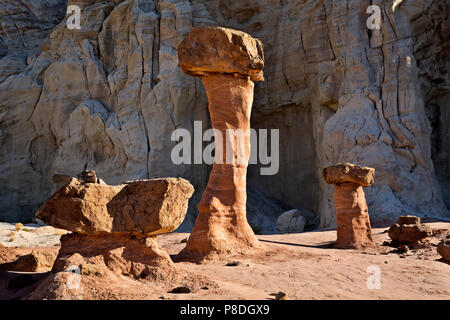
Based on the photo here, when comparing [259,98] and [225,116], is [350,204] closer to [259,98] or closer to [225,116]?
[225,116]

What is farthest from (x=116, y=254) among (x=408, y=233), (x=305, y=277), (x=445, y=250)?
(x=408, y=233)

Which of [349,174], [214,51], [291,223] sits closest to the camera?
[214,51]

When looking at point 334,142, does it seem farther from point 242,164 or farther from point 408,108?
point 242,164

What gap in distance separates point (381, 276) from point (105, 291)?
449 centimetres

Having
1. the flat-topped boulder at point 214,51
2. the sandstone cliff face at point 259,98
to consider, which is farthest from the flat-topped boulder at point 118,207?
the sandstone cliff face at point 259,98

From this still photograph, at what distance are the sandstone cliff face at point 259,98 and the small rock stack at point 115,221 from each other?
10.7 meters

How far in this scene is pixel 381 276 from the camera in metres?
7.59

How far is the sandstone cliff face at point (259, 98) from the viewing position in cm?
1722

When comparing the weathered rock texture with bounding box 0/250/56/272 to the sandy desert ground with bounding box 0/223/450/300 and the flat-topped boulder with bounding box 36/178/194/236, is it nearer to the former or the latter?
the sandy desert ground with bounding box 0/223/450/300

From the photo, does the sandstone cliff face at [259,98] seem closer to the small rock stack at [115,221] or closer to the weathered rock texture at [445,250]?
the weathered rock texture at [445,250]

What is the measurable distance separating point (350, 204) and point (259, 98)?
11.5 metres

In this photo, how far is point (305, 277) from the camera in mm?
7203

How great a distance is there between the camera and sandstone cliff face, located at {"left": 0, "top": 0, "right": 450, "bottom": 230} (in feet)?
56.5
